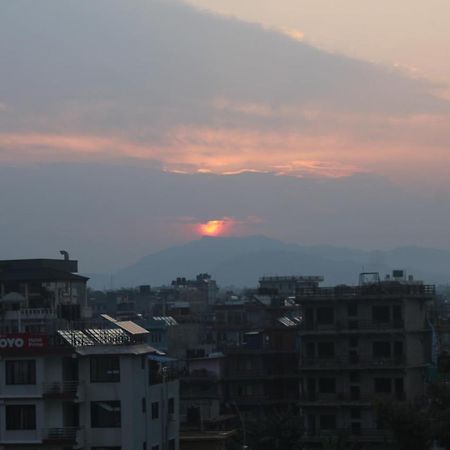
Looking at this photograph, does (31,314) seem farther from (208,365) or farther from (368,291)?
(208,365)

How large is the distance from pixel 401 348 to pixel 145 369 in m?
18.7

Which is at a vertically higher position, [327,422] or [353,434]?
[327,422]

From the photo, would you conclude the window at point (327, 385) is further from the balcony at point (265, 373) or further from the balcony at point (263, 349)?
the balcony at point (263, 349)

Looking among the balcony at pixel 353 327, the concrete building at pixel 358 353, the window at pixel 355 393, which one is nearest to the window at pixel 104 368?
the concrete building at pixel 358 353

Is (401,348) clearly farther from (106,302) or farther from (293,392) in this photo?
(106,302)

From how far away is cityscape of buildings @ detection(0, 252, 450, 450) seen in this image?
4722cm

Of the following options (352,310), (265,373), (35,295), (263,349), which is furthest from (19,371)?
(263,349)

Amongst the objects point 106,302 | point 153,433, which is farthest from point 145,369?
point 106,302

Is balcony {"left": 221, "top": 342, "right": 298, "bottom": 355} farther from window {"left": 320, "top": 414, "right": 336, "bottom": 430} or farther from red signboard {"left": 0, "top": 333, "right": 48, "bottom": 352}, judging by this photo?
red signboard {"left": 0, "top": 333, "right": 48, "bottom": 352}

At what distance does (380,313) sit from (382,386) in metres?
3.66

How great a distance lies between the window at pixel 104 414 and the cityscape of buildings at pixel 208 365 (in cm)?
4

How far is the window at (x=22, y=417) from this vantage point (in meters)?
47.2

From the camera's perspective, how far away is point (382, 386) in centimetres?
6375

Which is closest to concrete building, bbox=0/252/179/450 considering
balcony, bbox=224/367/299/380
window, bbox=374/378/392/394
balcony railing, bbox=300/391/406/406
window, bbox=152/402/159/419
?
window, bbox=152/402/159/419
